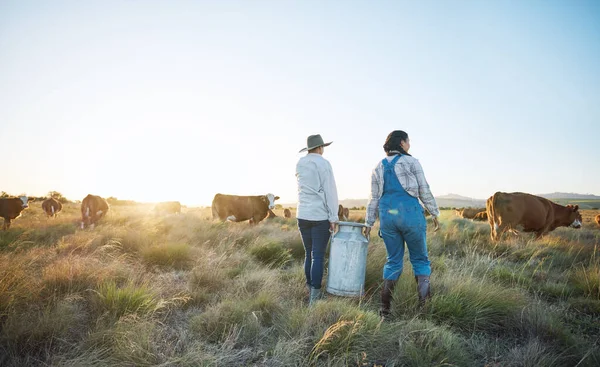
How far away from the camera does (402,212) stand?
4008mm

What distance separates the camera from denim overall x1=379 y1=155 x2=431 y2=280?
3992mm

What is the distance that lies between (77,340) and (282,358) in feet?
7.42

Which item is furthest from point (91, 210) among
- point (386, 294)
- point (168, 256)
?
point (386, 294)

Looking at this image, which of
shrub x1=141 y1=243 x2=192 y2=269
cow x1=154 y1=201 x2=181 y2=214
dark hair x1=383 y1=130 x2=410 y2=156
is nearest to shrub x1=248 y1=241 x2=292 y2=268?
shrub x1=141 y1=243 x2=192 y2=269

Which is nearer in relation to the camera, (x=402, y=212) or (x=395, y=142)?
(x=402, y=212)

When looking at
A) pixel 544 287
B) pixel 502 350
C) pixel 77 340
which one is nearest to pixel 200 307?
pixel 77 340

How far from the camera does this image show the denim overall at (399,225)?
3.99 m

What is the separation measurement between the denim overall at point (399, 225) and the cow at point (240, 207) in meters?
13.2

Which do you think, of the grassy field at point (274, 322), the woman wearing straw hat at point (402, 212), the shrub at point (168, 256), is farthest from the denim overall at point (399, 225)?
the shrub at point (168, 256)

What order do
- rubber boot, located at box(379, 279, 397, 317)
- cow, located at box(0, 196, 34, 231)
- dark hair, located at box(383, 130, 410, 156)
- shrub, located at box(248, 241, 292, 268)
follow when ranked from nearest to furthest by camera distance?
rubber boot, located at box(379, 279, 397, 317)
dark hair, located at box(383, 130, 410, 156)
shrub, located at box(248, 241, 292, 268)
cow, located at box(0, 196, 34, 231)

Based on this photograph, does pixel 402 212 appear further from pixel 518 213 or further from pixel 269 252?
pixel 518 213

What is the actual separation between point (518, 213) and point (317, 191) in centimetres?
930

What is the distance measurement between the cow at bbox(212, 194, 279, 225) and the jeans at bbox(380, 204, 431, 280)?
43.4ft

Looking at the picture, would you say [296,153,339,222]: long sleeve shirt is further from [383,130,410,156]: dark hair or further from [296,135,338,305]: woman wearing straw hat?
[383,130,410,156]: dark hair
